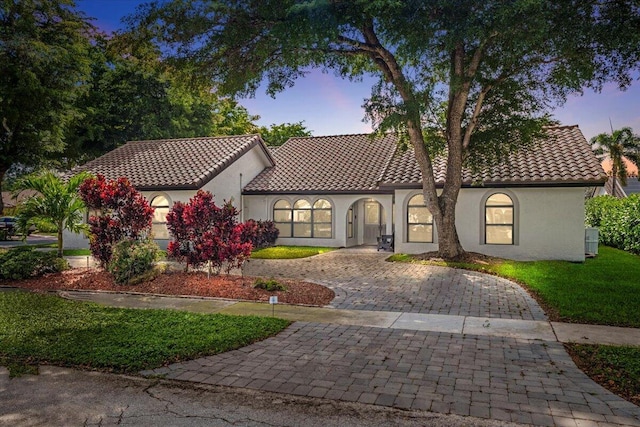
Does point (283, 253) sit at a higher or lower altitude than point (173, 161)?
lower

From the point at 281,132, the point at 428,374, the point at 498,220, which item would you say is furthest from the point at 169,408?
the point at 281,132

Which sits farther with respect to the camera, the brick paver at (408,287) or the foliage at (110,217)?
the foliage at (110,217)

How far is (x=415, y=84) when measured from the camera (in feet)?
54.7

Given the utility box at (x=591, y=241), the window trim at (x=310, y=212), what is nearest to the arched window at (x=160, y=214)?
the window trim at (x=310, y=212)

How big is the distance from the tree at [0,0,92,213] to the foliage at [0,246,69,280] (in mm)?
9407

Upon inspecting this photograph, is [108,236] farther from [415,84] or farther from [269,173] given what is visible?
[269,173]

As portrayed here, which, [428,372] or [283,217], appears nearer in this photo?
[428,372]

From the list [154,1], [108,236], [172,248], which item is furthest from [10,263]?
[154,1]

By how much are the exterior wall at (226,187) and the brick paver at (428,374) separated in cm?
1405

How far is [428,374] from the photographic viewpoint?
5.74m

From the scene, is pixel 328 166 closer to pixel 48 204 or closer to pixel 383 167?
pixel 383 167

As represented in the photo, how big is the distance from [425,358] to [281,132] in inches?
1696

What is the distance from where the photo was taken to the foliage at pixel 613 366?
5.32 meters

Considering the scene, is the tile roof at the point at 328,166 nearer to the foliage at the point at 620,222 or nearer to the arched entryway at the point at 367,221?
the arched entryway at the point at 367,221
